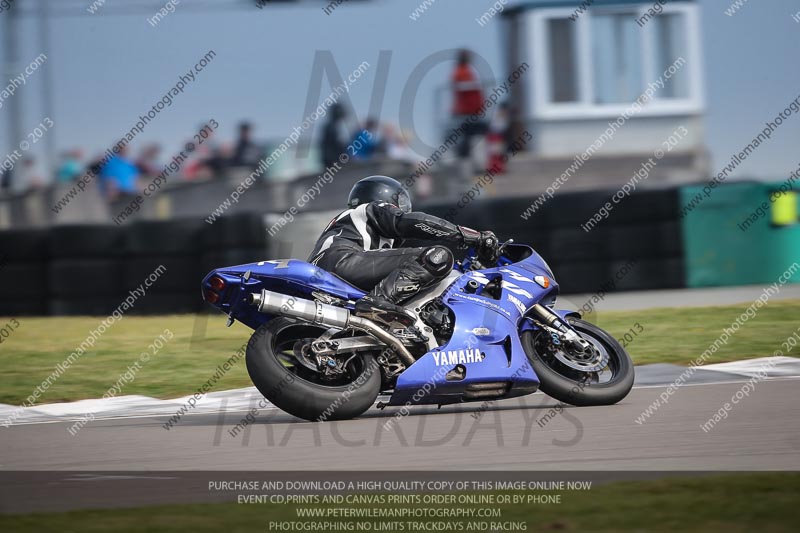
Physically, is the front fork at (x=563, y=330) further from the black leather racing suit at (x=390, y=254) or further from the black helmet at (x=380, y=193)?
the black helmet at (x=380, y=193)

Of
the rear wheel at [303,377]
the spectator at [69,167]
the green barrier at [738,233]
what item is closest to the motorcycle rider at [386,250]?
the rear wheel at [303,377]

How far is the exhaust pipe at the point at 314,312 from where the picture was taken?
260 inches

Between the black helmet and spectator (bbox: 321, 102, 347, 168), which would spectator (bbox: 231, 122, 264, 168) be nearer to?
spectator (bbox: 321, 102, 347, 168)

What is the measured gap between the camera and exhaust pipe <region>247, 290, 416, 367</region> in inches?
260

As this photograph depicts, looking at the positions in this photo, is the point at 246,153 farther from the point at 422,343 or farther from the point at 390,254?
the point at 422,343

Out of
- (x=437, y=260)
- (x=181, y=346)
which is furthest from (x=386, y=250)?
(x=181, y=346)

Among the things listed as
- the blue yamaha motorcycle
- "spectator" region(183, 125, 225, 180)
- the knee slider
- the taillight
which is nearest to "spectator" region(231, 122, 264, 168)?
"spectator" region(183, 125, 225, 180)

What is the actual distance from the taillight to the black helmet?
3.52 ft

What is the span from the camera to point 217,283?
6.69 meters

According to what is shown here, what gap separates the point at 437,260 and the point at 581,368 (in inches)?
40.8

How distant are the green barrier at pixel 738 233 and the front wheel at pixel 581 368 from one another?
6.50m

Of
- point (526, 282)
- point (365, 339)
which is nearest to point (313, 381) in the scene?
point (365, 339)

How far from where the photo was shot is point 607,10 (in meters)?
19.8

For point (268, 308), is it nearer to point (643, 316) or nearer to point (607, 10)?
point (643, 316)
